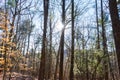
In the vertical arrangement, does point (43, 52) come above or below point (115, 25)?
below

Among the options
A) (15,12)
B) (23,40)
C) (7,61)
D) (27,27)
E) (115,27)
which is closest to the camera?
(115,27)

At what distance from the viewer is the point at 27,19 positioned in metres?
35.5

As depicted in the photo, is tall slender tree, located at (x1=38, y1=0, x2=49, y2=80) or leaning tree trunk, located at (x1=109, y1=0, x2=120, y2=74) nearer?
leaning tree trunk, located at (x1=109, y1=0, x2=120, y2=74)

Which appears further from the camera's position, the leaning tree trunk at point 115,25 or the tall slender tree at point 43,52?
the tall slender tree at point 43,52

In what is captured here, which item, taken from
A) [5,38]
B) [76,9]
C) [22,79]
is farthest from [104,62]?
[5,38]

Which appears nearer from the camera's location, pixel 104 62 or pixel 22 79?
pixel 104 62

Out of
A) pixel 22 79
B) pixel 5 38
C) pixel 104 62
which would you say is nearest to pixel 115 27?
pixel 5 38

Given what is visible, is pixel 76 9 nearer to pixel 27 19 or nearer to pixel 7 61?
pixel 7 61

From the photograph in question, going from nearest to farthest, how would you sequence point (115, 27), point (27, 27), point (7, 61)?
point (115, 27), point (7, 61), point (27, 27)

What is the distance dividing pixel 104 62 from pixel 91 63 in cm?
126

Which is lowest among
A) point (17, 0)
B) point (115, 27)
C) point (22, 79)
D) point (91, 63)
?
point (22, 79)

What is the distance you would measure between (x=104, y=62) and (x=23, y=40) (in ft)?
83.9

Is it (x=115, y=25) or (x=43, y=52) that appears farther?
(x=43, y=52)

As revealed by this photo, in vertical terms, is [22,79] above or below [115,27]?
below
